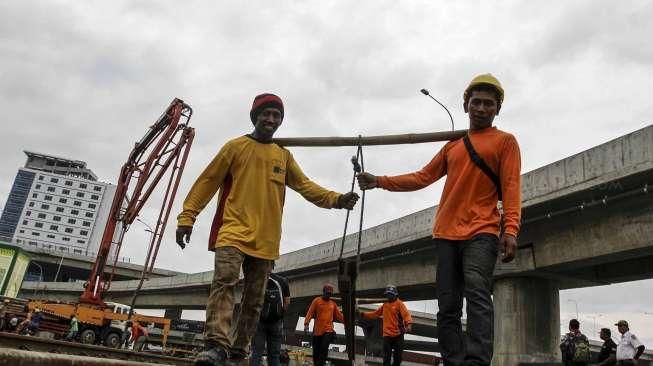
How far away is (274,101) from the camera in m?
4.14

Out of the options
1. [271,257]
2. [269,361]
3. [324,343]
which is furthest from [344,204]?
[324,343]

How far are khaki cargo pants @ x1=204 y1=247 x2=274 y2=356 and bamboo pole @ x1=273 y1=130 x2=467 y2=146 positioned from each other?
1213 millimetres

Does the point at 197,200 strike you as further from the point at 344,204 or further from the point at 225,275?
the point at 344,204

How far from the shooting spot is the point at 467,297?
3193 millimetres

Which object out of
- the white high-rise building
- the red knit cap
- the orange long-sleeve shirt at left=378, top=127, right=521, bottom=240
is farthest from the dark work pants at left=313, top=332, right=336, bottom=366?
the white high-rise building

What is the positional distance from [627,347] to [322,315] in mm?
6449

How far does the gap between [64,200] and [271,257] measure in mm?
147422

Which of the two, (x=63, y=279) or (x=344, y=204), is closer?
(x=344, y=204)

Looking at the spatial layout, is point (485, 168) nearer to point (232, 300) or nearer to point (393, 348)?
point (232, 300)

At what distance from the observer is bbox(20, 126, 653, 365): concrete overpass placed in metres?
10.2

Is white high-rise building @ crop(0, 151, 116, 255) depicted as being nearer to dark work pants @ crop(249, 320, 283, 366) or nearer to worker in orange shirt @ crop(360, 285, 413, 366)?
worker in orange shirt @ crop(360, 285, 413, 366)

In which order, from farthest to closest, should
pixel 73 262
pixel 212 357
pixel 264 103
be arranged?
pixel 73 262 → pixel 264 103 → pixel 212 357

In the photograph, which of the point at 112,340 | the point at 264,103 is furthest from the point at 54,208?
the point at 264,103

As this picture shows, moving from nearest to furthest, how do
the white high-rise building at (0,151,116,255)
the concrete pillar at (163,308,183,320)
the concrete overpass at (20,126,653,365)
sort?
the concrete overpass at (20,126,653,365) → the concrete pillar at (163,308,183,320) → the white high-rise building at (0,151,116,255)
